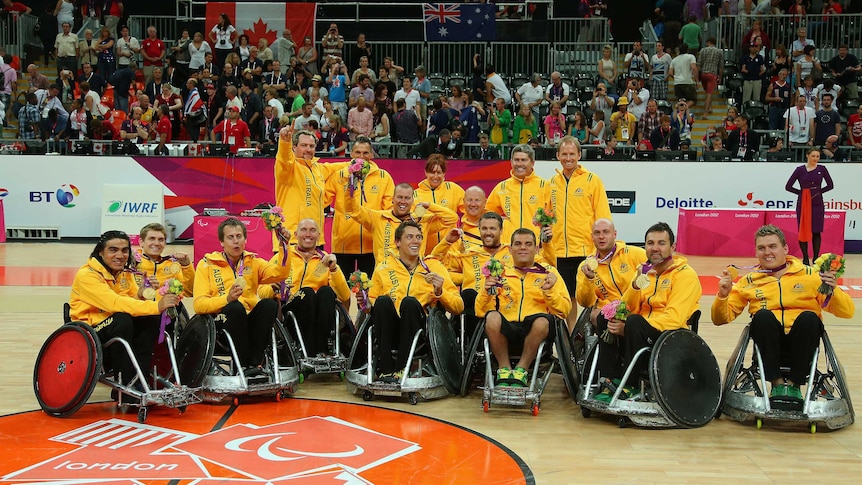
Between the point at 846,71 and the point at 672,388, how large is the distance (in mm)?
15056

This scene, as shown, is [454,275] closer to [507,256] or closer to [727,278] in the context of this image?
[507,256]

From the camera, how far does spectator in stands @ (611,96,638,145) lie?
17.2m

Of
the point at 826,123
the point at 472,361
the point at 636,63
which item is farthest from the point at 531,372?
the point at 636,63

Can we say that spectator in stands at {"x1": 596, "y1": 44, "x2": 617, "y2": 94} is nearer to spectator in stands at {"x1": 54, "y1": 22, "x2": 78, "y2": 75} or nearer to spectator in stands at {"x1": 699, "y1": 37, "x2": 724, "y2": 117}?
spectator in stands at {"x1": 699, "y1": 37, "x2": 724, "y2": 117}

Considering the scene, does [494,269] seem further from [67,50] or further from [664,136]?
[67,50]

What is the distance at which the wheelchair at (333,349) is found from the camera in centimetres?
772

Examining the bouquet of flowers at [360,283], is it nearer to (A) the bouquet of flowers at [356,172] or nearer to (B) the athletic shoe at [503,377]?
(B) the athletic shoe at [503,377]

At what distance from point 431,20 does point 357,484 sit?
16116 millimetres

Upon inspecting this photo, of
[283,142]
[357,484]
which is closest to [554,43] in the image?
[283,142]

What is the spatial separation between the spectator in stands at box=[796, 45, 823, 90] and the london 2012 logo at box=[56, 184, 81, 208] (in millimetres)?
13677

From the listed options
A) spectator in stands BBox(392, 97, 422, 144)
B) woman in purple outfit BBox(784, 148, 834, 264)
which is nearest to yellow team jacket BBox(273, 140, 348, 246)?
spectator in stands BBox(392, 97, 422, 144)

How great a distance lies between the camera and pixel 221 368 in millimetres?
7211

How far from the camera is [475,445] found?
20.1 ft

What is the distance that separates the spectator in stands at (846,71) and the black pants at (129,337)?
53.5 feet
